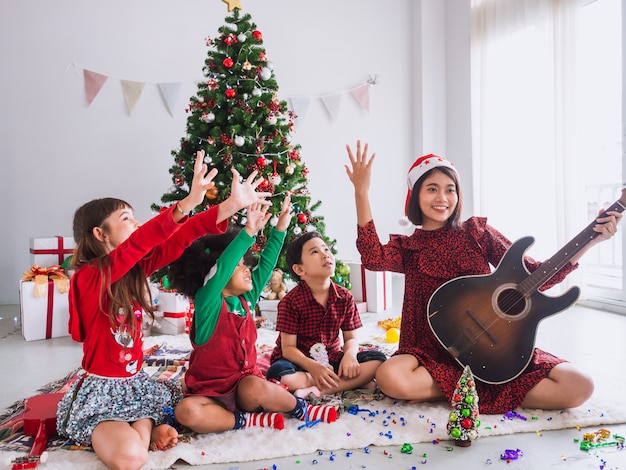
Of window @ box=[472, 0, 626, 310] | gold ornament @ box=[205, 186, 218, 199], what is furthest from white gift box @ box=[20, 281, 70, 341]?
window @ box=[472, 0, 626, 310]

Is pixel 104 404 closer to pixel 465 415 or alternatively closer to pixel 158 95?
pixel 465 415

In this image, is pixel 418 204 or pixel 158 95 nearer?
pixel 418 204

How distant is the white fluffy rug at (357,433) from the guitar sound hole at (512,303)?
0.30m

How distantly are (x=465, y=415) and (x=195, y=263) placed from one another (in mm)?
906

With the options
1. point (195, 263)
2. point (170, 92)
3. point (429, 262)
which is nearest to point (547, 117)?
point (429, 262)

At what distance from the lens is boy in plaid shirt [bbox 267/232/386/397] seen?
6.05 feet

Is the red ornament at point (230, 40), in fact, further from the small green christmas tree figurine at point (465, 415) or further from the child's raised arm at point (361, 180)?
the small green christmas tree figurine at point (465, 415)

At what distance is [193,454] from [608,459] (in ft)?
3.38

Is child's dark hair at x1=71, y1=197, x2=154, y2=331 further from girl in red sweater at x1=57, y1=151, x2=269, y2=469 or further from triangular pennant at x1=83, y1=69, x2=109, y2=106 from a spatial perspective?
triangular pennant at x1=83, y1=69, x2=109, y2=106

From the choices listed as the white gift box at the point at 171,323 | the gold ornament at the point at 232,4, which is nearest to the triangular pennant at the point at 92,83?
the gold ornament at the point at 232,4

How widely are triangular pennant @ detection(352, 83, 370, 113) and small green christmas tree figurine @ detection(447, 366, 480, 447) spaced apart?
3554 mm

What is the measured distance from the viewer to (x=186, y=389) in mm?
1718

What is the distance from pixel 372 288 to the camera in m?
3.43

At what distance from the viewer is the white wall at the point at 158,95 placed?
3.82 m
